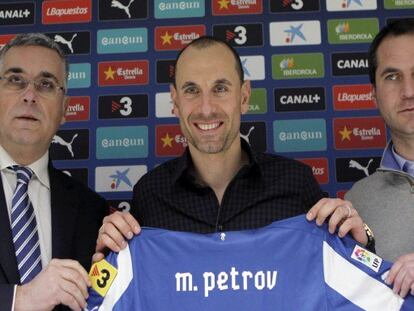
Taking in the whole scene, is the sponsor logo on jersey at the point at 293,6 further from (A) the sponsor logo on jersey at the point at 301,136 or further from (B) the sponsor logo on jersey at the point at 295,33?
(A) the sponsor logo on jersey at the point at 301,136

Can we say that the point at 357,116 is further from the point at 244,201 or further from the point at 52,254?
the point at 52,254

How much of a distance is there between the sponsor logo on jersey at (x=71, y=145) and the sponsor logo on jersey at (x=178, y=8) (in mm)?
577

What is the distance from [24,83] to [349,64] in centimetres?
125

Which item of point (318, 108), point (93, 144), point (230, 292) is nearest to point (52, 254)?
point (230, 292)

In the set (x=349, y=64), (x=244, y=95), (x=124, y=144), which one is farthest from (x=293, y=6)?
(x=124, y=144)

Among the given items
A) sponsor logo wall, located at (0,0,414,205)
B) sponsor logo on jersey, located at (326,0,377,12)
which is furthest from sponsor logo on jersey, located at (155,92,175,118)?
sponsor logo on jersey, located at (326,0,377,12)

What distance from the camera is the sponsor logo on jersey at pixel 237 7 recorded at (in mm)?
2184

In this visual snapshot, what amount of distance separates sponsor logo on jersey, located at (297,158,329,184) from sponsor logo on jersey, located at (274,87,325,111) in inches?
8.1

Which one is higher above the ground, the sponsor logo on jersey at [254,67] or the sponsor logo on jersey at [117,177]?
the sponsor logo on jersey at [254,67]

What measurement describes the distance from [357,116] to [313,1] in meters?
0.50

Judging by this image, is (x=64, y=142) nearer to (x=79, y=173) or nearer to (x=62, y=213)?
(x=79, y=173)

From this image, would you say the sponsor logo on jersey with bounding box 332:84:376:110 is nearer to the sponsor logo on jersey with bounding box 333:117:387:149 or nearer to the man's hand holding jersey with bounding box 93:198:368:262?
the sponsor logo on jersey with bounding box 333:117:387:149

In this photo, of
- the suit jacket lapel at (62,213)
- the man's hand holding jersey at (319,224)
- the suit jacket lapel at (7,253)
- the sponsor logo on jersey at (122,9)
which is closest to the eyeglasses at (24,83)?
the suit jacket lapel at (62,213)

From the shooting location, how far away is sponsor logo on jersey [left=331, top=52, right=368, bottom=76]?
213 cm
